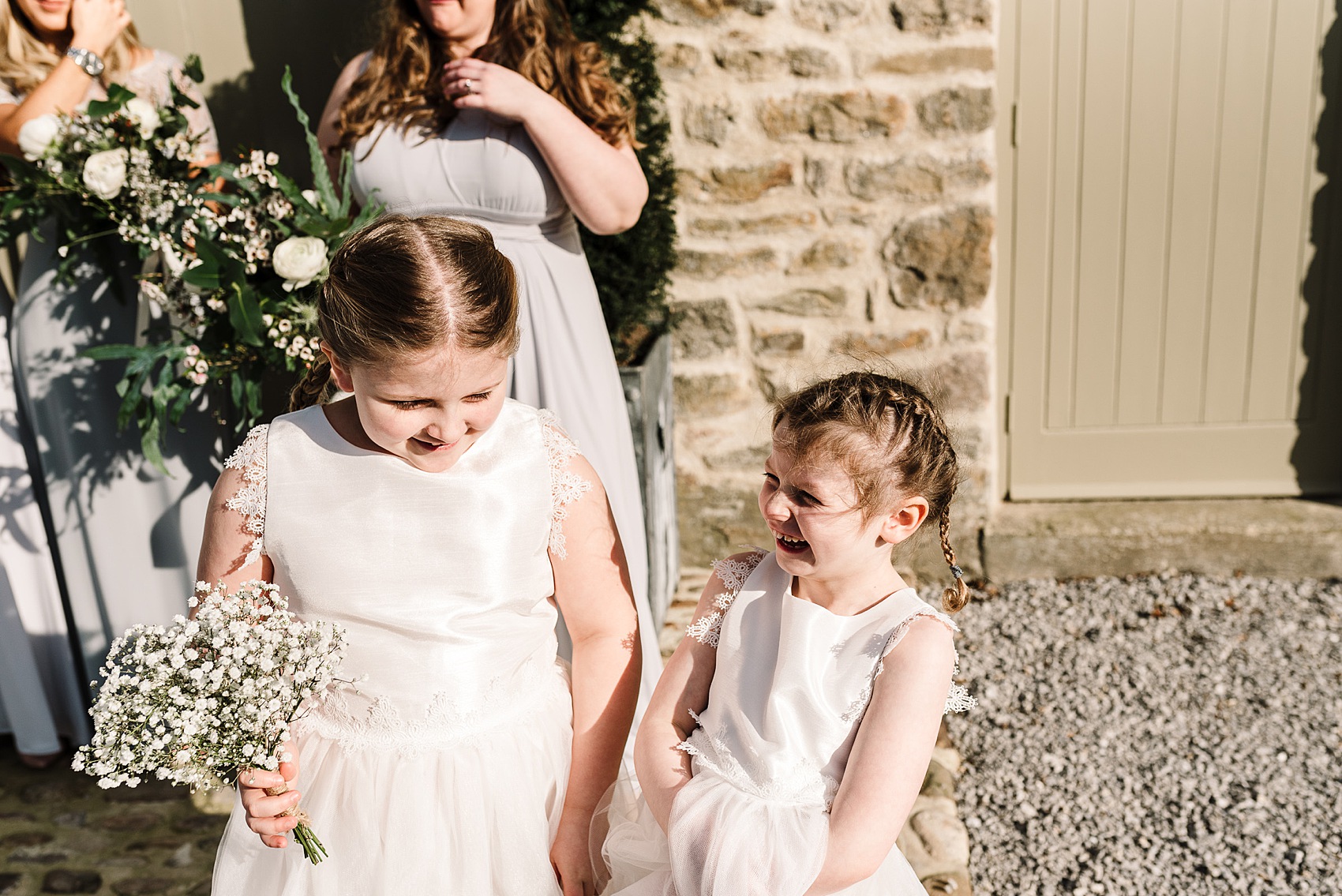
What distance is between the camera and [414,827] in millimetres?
1599

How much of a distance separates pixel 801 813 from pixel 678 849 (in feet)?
0.62

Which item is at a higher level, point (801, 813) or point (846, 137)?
point (846, 137)

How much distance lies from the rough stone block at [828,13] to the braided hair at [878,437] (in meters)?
2.50

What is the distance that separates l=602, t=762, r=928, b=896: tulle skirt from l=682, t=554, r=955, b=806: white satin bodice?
1.2 inches

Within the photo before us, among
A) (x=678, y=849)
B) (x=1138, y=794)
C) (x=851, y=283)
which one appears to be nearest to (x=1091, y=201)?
(x=851, y=283)

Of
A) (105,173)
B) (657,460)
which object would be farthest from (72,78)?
(657,460)

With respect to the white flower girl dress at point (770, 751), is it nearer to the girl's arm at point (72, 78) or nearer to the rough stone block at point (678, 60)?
the girl's arm at point (72, 78)

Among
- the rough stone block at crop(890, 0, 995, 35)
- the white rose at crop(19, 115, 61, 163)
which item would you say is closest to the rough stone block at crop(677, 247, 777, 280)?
the rough stone block at crop(890, 0, 995, 35)

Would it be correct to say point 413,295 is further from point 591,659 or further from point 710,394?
point 710,394

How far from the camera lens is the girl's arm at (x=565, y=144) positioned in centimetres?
244

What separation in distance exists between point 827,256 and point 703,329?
56 centimetres

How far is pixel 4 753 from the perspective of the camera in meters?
3.22

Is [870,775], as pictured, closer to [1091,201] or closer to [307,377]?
[307,377]

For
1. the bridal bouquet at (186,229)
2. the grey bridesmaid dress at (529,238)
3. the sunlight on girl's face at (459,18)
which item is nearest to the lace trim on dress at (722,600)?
the grey bridesmaid dress at (529,238)
